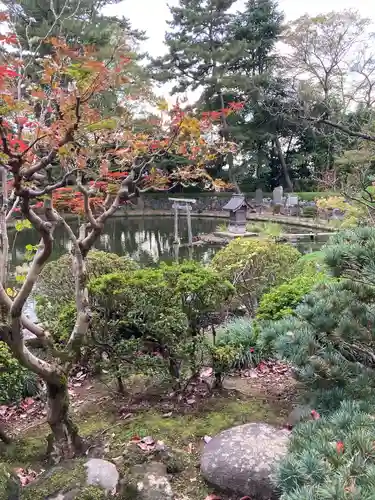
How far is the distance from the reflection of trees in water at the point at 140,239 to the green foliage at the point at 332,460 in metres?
10.0

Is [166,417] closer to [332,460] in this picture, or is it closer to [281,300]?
[281,300]

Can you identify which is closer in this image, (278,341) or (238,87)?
(278,341)

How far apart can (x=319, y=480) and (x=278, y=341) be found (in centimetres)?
106

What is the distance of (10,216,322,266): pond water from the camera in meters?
13.7

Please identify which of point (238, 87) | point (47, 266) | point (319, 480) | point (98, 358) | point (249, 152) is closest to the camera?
point (319, 480)

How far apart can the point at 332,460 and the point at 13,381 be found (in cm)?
320

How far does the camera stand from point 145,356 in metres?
3.25

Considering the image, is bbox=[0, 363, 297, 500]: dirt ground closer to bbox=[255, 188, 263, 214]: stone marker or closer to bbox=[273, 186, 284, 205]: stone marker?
bbox=[273, 186, 284, 205]: stone marker

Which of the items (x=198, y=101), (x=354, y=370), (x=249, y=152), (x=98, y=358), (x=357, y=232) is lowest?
(x=98, y=358)

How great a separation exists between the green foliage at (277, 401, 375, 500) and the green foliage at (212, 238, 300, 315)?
3.93m

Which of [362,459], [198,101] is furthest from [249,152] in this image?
[362,459]

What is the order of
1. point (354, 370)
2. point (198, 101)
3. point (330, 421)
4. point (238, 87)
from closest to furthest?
point (330, 421) < point (354, 370) < point (238, 87) < point (198, 101)

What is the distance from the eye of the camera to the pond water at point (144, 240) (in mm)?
13695

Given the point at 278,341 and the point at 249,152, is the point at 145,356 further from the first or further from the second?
the point at 249,152
